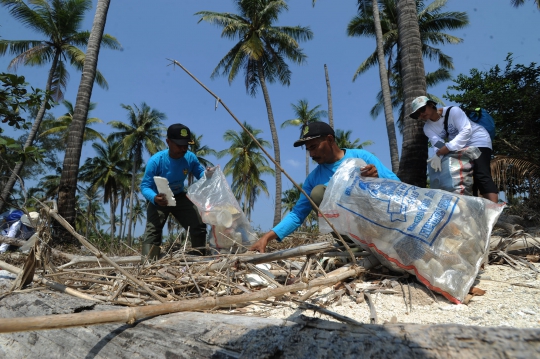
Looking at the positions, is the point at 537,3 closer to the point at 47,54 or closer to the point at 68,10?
the point at 68,10

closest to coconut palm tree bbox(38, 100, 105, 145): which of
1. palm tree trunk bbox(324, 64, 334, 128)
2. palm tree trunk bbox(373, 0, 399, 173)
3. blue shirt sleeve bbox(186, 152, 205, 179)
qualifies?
palm tree trunk bbox(324, 64, 334, 128)

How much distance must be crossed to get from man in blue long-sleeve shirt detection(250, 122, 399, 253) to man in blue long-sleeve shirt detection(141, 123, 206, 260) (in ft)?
4.72

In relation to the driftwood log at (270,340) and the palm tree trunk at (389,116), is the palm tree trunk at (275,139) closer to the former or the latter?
the palm tree trunk at (389,116)

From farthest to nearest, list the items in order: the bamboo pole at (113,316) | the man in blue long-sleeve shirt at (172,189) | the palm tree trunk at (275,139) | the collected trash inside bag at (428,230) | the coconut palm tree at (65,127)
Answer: the coconut palm tree at (65,127) < the palm tree trunk at (275,139) < the man in blue long-sleeve shirt at (172,189) < the collected trash inside bag at (428,230) < the bamboo pole at (113,316)

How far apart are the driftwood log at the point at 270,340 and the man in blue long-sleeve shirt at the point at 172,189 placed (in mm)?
2116

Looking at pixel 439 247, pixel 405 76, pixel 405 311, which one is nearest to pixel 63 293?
pixel 405 311

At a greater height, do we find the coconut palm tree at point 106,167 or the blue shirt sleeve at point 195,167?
the coconut palm tree at point 106,167

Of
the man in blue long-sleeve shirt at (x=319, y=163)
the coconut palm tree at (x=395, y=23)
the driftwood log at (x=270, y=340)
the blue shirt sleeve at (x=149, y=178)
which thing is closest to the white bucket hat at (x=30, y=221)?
the driftwood log at (x=270, y=340)

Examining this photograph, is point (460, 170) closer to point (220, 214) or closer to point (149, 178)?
point (220, 214)

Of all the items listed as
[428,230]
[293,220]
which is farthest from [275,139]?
[428,230]

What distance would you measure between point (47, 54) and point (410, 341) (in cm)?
2145

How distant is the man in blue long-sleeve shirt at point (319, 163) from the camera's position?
8.47ft

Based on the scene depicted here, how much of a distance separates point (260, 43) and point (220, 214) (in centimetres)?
1628

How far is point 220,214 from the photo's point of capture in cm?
334
